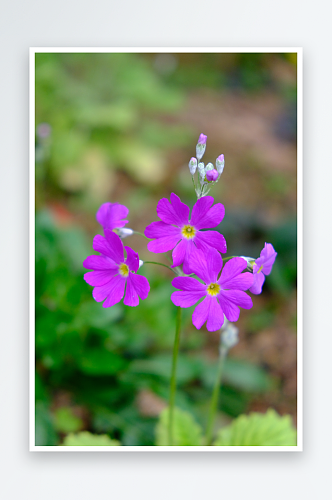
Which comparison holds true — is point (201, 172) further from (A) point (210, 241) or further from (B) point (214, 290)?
(B) point (214, 290)

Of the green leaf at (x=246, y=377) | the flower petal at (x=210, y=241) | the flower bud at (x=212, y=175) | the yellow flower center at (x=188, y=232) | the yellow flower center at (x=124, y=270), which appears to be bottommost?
the green leaf at (x=246, y=377)

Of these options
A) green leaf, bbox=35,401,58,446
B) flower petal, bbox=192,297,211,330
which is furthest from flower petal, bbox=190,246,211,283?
green leaf, bbox=35,401,58,446

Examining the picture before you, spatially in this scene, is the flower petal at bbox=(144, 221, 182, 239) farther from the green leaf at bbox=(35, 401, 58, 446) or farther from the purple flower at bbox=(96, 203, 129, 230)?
the green leaf at bbox=(35, 401, 58, 446)

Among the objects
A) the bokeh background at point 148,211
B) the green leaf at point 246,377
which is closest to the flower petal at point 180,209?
the bokeh background at point 148,211

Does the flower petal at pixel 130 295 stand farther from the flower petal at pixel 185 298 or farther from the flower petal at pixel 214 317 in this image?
the flower petal at pixel 214 317

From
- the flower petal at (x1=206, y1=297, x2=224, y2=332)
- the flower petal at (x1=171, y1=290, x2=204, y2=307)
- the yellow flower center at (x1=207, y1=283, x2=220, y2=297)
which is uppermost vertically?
the yellow flower center at (x1=207, y1=283, x2=220, y2=297)

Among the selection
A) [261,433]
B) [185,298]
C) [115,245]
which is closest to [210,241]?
[185,298]
